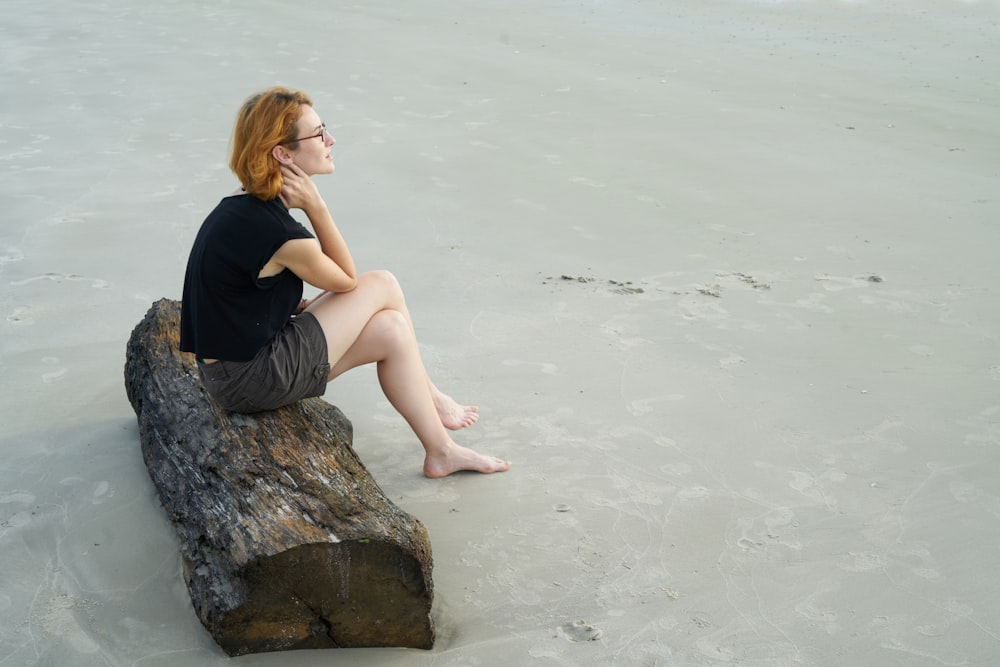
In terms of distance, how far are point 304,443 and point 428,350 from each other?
1.66m

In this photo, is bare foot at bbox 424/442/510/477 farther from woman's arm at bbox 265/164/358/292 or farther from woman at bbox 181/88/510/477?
woman's arm at bbox 265/164/358/292

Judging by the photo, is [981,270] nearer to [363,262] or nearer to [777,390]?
[777,390]

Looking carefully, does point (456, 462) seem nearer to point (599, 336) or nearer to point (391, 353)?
point (391, 353)

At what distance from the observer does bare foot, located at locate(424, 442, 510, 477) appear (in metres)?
3.71

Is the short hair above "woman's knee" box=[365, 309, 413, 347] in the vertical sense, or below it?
above

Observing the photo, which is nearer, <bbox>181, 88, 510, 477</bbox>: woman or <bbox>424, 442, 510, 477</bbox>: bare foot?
<bbox>181, 88, 510, 477</bbox>: woman

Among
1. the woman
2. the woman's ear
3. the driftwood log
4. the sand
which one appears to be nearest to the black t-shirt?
the woman

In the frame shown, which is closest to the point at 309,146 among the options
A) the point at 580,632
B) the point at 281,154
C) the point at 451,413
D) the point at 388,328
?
the point at 281,154

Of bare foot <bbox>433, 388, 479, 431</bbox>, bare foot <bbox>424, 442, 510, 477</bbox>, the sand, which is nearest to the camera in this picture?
the sand

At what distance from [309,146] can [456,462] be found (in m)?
1.23

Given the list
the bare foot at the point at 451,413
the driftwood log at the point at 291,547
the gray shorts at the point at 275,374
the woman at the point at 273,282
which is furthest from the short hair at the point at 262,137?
the bare foot at the point at 451,413

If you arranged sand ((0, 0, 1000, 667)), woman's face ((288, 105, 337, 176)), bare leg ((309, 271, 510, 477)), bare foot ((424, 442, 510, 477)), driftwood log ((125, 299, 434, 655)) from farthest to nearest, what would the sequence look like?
bare foot ((424, 442, 510, 477)), bare leg ((309, 271, 510, 477)), woman's face ((288, 105, 337, 176)), sand ((0, 0, 1000, 667)), driftwood log ((125, 299, 434, 655))

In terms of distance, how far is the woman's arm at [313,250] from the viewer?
316 centimetres

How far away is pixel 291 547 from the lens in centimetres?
268
